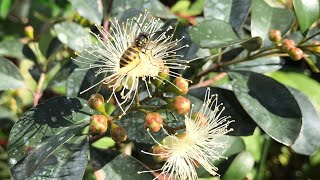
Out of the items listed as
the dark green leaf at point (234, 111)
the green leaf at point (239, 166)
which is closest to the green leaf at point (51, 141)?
the dark green leaf at point (234, 111)

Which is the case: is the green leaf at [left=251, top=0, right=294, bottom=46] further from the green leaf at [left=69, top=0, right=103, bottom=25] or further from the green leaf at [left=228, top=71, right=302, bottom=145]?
the green leaf at [left=69, top=0, right=103, bottom=25]

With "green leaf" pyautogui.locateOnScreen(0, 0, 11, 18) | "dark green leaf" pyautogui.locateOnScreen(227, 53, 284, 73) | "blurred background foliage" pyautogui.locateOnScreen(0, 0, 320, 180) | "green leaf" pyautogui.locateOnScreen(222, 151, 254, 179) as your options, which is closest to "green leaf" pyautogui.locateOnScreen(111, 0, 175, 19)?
"blurred background foliage" pyautogui.locateOnScreen(0, 0, 320, 180)

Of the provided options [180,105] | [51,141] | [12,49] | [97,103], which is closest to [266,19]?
[180,105]

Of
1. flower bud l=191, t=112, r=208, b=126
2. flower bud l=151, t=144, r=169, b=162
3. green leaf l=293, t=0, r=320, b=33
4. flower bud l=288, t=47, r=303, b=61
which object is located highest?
green leaf l=293, t=0, r=320, b=33

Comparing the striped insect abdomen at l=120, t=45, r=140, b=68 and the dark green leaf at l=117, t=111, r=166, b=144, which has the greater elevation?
the striped insect abdomen at l=120, t=45, r=140, b=68

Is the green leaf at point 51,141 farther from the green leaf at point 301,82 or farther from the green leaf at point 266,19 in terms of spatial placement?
the green leaf at point 301,82

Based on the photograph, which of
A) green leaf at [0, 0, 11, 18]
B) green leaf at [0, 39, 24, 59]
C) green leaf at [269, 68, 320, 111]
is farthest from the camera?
green leaf at [0, 0, 11, 18]

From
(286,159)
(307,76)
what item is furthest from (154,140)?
(286,159)
